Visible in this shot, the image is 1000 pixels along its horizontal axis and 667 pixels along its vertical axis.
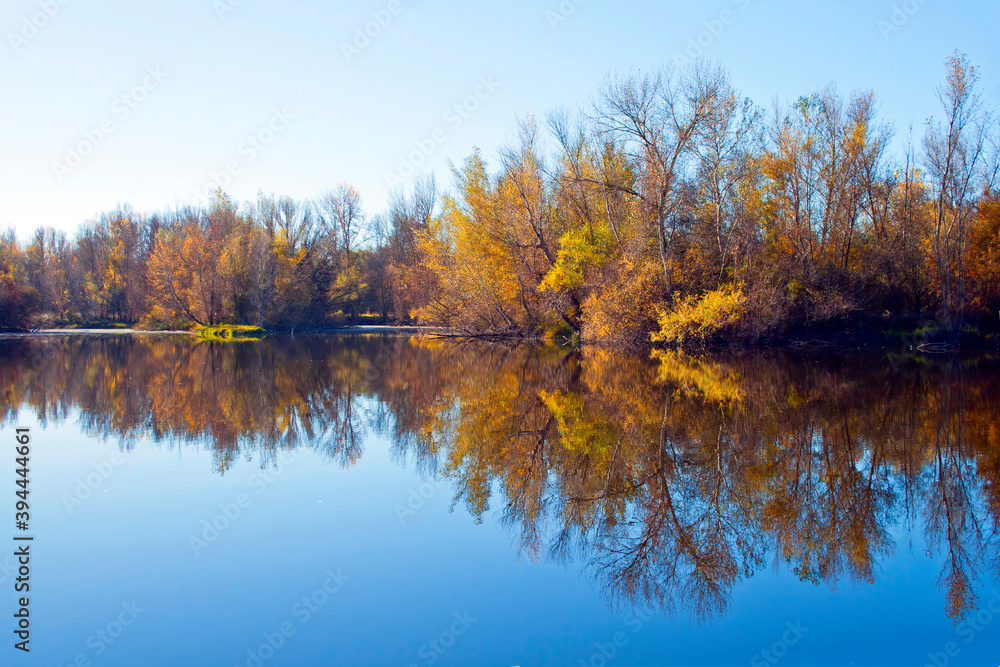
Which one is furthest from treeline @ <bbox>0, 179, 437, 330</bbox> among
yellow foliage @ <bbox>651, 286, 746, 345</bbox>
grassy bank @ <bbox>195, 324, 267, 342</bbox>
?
yellow foliage @ <bbox>651, 286, 746, 345</bbox>

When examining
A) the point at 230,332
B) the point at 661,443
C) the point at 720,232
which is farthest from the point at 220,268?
the point at 661,443

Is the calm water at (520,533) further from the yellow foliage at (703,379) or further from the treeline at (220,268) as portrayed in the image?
the treeline at (220,268)

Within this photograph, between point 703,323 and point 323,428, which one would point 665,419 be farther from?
point 703,323

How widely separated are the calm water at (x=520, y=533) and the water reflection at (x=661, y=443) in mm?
44

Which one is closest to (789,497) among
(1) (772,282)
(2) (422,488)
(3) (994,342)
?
(2) (422,488)

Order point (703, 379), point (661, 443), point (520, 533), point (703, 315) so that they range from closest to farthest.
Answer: point (520, 533)
point (661, 443)
point (703, 379)
point (703, 315)

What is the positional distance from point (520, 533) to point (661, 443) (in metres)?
3.56

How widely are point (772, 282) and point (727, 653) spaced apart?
23.5 m

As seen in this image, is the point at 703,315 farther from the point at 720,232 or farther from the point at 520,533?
the point at 520,533

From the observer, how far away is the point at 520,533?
19.3ft

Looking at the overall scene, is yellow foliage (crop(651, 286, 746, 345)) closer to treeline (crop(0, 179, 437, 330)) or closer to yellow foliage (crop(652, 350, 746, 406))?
yellow foliage (crop(652, 350, 746, 406))

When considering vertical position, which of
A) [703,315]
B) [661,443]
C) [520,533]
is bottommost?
[520,533]

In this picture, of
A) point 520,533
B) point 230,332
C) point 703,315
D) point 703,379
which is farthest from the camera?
point 230,332

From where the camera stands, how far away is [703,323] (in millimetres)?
23234
